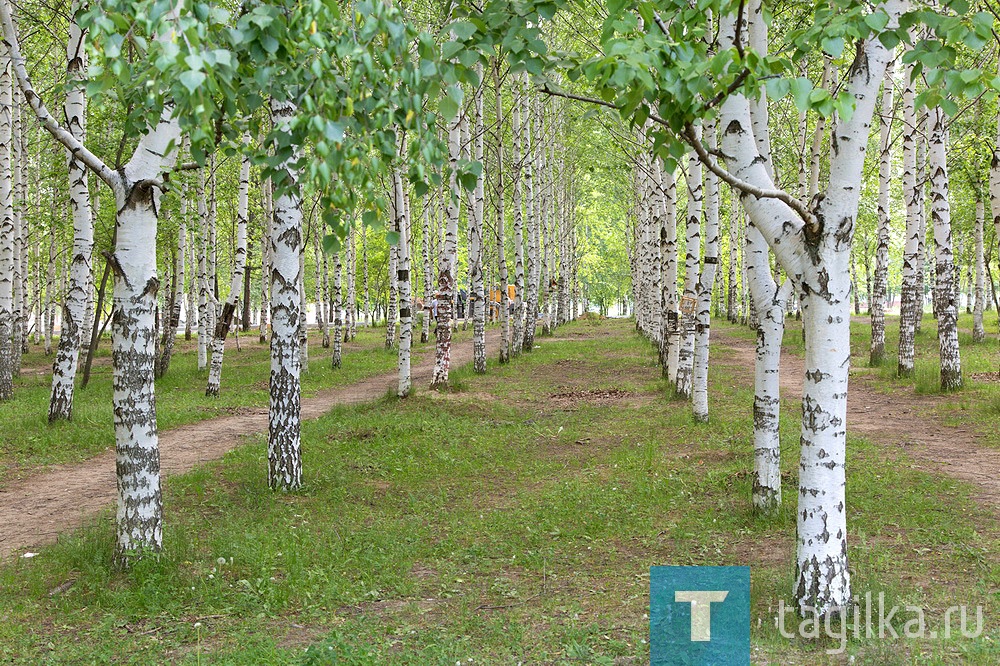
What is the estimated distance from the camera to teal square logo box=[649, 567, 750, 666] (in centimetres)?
450

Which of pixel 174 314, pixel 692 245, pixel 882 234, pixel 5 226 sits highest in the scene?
pixel 5 226

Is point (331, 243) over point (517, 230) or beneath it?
beneath

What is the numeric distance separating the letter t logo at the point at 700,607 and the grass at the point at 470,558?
32cm

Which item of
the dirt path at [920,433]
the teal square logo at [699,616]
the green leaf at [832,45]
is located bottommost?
the teal square logo at [699,616]

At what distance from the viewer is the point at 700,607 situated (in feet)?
16.9

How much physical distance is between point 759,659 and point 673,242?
12.9 metres

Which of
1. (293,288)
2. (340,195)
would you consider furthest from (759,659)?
(293,288)

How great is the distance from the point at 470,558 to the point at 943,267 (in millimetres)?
13076

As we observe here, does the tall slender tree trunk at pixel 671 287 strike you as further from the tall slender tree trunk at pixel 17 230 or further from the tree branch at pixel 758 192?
the tall slender tree trunk at pixel 17 230

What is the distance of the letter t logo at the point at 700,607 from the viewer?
4797 mm

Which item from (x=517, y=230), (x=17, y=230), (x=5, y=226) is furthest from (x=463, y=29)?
(x=17, y=230)

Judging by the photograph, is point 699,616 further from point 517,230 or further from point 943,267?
point 517,230

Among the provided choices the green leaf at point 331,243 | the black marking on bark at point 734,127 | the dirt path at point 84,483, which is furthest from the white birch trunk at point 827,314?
the dirt path at point 84,483

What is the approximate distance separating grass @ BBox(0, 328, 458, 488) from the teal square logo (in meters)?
8.09
